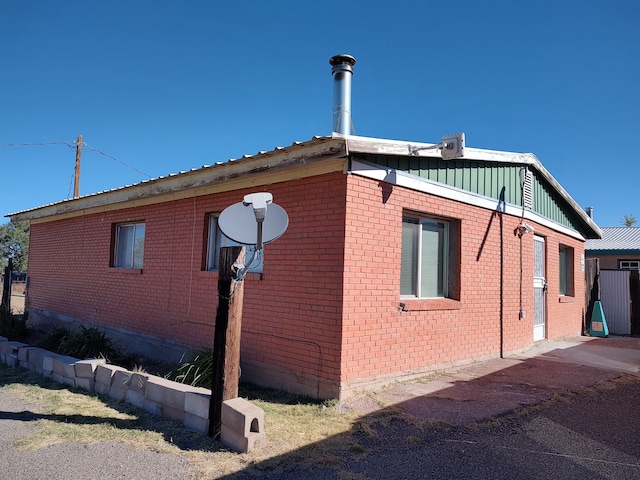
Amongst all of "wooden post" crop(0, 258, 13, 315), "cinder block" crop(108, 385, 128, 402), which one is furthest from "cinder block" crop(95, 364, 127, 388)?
"wooden post" crop(0, 258, 13, 315)

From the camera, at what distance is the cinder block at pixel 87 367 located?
20.4 ft

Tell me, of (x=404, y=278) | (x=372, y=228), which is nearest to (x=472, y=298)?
(x=404, y=278)

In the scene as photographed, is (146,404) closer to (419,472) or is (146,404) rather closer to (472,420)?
(419,472)

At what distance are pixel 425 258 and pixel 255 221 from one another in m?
3.34

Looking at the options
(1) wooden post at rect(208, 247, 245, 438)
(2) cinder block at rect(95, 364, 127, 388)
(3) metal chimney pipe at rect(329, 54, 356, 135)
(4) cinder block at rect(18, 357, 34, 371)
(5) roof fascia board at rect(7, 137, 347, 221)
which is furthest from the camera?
(4) cinder block at rect(18, 357, 34, 371)

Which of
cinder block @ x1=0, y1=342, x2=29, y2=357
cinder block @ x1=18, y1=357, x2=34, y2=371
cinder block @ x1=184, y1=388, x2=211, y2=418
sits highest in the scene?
cinder block @ x1=184, y1=388, x2=211, y2=418

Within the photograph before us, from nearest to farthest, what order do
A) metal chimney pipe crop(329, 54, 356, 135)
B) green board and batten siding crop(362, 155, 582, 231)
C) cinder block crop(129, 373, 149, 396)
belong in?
cinder block crop(129, 373, 149, 396) < green board and batten siding crop(362, 155, 582, 231) < metal chimney pipe crop(329, 54, 356, 135)

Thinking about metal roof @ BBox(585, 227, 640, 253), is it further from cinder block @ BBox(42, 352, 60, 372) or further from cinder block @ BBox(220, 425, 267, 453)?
cinder block @ BBox(42, 352, 60, 372)

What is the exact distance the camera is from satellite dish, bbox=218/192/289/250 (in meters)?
4.46

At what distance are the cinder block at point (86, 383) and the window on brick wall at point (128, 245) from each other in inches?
136

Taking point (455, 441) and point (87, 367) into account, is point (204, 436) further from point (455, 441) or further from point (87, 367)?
point (87, 367)

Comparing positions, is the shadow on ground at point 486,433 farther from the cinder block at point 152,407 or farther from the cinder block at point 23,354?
the cinder block at point 23,354

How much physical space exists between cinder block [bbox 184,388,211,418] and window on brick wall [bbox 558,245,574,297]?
10747 mm

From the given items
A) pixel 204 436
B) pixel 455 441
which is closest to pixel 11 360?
pixel 204 436
